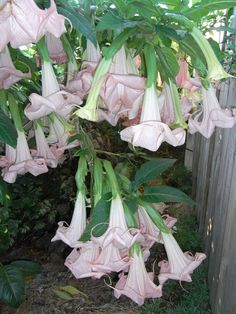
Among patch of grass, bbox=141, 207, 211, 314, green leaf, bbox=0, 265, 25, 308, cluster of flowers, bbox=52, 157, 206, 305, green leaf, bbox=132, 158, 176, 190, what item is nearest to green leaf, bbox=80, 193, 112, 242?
cluster of flowers, bbox=52, 157, 206, 305

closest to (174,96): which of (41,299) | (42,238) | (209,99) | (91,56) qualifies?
(209,99)

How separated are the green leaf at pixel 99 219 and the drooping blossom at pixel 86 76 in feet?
0.64

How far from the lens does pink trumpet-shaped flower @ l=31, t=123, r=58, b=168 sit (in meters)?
0.98

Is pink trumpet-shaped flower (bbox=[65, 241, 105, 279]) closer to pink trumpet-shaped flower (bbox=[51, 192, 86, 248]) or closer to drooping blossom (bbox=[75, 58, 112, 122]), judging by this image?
pink trumpet-shaped flower (bbox=[51, 192, 86, 248])

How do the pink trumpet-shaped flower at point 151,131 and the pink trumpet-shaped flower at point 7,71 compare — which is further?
the pink trumpet-shaped flower at point 7,71

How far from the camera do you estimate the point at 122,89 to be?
2.12 feet

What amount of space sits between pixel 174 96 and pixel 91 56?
19 cm

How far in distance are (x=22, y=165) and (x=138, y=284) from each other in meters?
0.36

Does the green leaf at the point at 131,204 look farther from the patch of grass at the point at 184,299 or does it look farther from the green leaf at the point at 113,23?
the patch of grass at the point at 184,299

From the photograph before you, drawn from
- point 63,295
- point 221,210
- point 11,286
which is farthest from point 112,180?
point 63,295

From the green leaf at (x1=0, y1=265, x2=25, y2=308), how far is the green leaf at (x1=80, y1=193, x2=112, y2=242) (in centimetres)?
101

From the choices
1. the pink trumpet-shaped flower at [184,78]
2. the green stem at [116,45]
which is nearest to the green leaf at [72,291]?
the pink trumpet-shaped flower at [184,78]

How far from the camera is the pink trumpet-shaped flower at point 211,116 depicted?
720 mm

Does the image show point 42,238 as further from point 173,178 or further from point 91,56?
point 91,56
